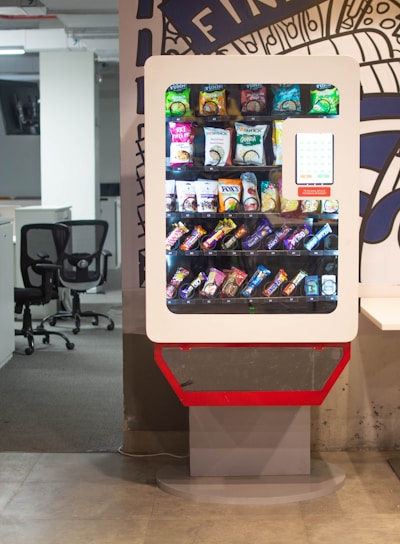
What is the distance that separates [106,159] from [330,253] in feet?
41.8

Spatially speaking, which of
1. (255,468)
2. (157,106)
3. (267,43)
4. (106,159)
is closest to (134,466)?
(255,468)

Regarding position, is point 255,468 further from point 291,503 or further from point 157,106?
point 157,106

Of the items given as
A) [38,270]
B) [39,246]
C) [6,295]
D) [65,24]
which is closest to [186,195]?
[6,295]

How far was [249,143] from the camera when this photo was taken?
424 centimetres

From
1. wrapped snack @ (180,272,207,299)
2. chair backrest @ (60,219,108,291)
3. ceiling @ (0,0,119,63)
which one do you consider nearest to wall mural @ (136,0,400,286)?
wrapped snack @ (180,272,207,299)

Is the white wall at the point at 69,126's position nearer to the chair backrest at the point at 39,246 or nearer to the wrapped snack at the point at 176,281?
the chair backrest at the point at 39,246

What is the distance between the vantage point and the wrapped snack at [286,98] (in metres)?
4.14

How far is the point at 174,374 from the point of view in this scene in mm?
4223

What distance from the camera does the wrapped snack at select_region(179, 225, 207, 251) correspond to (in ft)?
13.9

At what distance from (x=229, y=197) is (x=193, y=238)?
0.83ft

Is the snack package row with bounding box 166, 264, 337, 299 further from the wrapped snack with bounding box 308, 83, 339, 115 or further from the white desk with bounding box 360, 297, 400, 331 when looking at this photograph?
the wrapped snack with bounding box 308, 83, 339, 115

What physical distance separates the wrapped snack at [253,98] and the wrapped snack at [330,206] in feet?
1.66

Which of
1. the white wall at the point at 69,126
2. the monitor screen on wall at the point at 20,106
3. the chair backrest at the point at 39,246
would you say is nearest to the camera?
the chair backrest at the point at 39,246

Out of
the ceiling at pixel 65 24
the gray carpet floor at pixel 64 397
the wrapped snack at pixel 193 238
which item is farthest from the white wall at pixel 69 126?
the wrapped snack at pixel 193 238
